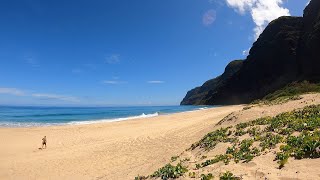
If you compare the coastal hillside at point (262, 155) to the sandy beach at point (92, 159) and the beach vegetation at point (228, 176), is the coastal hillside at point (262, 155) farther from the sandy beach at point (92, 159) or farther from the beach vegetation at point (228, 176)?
the sandy beach at point (92, 159)

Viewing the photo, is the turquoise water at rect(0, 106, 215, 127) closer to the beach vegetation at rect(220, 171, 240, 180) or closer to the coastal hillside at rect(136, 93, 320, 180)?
the coastal hillside at rect(136, 93, 320, 180)

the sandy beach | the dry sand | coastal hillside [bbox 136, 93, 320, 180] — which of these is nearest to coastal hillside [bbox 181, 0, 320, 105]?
the dry sand

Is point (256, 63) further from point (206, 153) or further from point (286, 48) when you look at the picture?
point (206, 153)

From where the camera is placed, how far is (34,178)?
48.4ft

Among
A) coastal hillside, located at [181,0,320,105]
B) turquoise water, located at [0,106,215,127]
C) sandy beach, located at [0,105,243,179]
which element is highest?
coastal hillside, located at [181,0,320,105]

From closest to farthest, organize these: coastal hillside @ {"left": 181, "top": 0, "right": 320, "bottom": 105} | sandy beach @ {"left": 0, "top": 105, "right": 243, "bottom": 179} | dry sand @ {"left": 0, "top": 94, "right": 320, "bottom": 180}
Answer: dry sand @ {"left": 0, "top": 94, "right": 320, "bottom": 180}, sandy beach @ {"left": 0, "top": 105, "right": 243, "bottom": 179}, coastal hillside @ {"left": 181, "top": 0, "right": 320, "bottom": 105}

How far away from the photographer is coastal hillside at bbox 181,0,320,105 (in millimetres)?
69688

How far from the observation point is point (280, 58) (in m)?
88.3

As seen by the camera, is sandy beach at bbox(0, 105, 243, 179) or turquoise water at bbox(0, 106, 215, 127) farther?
turquoise water at bbox(0, 106, 215, 127)

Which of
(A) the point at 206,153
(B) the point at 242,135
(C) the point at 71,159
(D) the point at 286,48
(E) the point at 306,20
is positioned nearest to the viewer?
(A) the point at 206,153

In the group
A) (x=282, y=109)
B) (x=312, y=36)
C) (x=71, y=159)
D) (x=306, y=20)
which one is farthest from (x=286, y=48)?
(x=71, y=159)

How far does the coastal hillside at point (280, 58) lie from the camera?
69.7 metres

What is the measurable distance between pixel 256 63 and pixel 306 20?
75.5 feet

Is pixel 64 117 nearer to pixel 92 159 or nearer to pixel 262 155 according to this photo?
pixel 92 159
